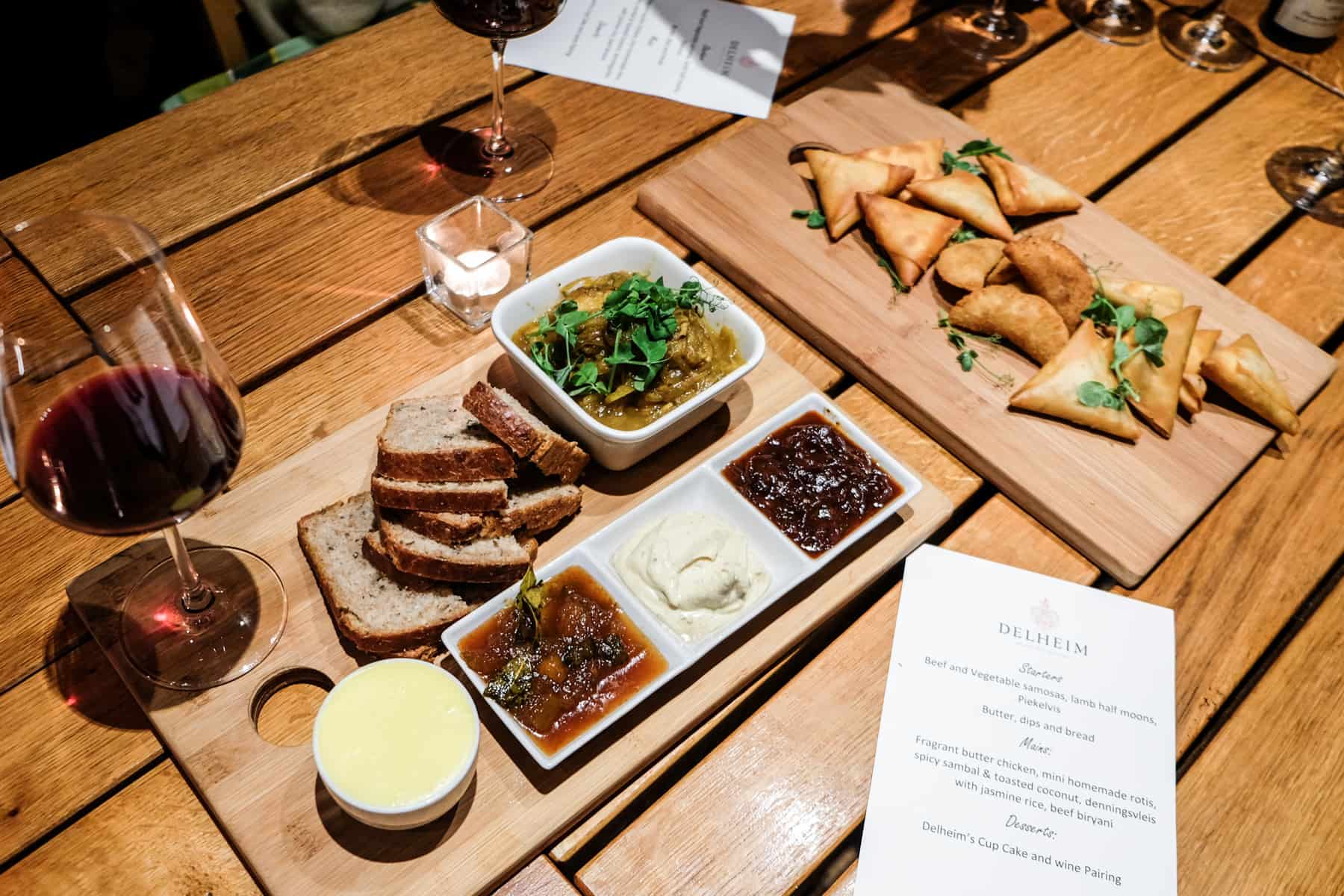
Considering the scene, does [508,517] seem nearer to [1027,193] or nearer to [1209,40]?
[1027,193]

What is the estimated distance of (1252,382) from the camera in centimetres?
175

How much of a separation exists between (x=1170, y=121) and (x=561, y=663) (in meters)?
2.01

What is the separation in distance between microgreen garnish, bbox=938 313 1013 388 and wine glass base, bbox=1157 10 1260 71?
1273mm

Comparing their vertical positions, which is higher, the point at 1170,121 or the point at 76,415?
the point at 76,415

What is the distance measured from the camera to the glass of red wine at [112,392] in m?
0.97

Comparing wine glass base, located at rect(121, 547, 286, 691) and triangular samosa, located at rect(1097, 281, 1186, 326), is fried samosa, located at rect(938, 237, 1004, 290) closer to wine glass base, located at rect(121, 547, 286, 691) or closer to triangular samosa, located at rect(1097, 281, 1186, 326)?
triangular samosa, located at rect(1097, 281, 1186, 326)

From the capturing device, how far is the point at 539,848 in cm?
123

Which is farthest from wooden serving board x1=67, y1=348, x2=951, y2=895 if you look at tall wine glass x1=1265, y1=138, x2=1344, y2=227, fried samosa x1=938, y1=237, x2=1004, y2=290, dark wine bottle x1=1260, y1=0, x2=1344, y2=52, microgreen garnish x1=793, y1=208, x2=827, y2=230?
dark wine bottle x1=1260, y1=0, x2=1344, y2=52

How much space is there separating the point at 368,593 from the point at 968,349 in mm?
1118

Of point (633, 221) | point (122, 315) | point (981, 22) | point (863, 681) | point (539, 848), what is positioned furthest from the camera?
point (981, 22)

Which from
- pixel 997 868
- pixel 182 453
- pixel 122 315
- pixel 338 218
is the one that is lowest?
pixel 997 868

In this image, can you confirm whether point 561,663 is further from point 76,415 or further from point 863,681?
point 76,415

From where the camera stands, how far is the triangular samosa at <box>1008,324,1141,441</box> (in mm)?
1700

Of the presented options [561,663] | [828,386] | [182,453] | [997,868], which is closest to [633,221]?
[828,386]
